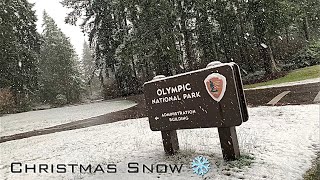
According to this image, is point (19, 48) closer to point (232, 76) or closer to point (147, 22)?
point (147, 22)

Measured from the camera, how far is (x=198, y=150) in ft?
19.1

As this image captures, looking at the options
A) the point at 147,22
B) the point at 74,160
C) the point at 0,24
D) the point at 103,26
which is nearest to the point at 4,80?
the point at 0,24

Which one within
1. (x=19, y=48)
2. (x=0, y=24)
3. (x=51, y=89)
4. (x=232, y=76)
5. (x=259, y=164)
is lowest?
(x=259, y=164)

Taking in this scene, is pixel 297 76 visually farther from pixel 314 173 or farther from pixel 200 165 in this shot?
pixel 200 165

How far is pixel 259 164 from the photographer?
187 inches

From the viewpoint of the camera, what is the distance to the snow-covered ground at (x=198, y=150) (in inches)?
183

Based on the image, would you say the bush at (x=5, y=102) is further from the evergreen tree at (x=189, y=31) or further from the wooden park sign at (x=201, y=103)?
the wooden park sign at (x=201, y=103)

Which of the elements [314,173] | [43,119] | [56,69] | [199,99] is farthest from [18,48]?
[314,173]

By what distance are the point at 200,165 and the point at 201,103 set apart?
41.1 inches

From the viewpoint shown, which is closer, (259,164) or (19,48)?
(259,164)

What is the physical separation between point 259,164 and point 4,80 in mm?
30384

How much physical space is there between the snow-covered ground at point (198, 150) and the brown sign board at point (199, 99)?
707mm

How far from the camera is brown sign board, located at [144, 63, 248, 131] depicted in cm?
461

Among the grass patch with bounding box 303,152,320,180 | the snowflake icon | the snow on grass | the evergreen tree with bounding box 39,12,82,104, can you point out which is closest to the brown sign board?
the snowflake icon
